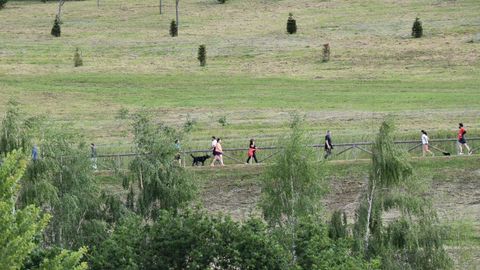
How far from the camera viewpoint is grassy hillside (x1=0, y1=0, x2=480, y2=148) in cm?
7269

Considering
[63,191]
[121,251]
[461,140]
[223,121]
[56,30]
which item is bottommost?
[121,251]

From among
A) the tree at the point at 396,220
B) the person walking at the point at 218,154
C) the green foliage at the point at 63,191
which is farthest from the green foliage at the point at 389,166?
the person walking at the point at 218,154

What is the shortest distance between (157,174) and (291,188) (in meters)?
5.25

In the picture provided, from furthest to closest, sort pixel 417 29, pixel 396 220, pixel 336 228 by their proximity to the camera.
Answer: pixel 417 29 → pixel 336 228 → pixel 396 220

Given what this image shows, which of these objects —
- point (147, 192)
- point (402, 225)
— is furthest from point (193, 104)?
point (402, 225)

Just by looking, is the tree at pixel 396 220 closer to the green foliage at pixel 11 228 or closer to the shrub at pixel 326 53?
the green foliage at pixel 11 228

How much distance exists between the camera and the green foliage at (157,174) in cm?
4544

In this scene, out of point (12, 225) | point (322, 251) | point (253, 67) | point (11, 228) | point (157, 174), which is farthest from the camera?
point (253, 67)

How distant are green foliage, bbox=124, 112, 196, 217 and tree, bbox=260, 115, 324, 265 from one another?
3607 mm

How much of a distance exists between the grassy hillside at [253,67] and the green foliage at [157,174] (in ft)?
56.2

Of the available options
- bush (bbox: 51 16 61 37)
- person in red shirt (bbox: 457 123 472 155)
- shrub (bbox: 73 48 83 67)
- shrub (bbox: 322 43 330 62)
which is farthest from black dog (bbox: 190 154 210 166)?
bush (bbox: 51 16 61 37)

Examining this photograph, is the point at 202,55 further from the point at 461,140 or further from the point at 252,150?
the point at 461,140

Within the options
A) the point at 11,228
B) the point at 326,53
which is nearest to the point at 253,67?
the point at 326,53

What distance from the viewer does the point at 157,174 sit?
45531 millimetres
